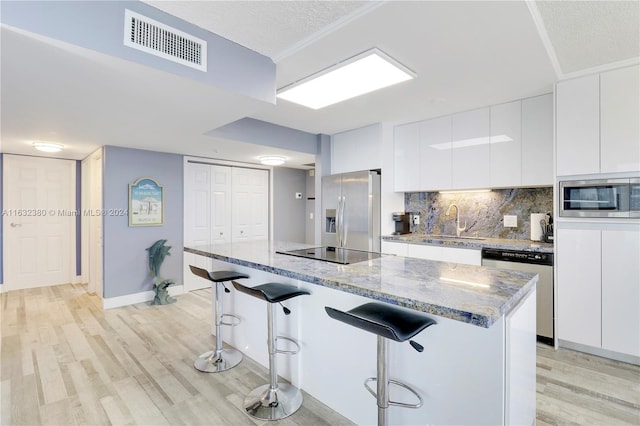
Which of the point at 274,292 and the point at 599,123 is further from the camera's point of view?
the point at 599,123

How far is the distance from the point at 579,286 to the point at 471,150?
1696mm

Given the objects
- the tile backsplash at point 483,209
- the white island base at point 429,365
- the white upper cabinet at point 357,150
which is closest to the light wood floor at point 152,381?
the white island base at point 429,365

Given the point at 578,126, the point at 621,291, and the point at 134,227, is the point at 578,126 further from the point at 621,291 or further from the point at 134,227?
the point at 134,227

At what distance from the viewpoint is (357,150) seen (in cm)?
434

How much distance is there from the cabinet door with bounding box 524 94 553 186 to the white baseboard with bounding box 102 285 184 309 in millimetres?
4938

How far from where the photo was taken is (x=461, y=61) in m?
2.40

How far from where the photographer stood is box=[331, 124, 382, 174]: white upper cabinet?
4121 mm

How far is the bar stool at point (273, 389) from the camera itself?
1959 mm

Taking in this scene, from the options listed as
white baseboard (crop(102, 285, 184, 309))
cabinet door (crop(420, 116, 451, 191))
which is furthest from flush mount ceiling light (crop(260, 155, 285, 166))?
white baseboard (crop(102, 285, 184, 309))

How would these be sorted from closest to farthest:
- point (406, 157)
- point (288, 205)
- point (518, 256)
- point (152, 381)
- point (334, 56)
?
point (334, 56)
point (152, 381)
point (518, 256)
point (406, 157)
point (288, 205)

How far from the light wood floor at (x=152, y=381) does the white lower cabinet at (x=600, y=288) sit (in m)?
0.21

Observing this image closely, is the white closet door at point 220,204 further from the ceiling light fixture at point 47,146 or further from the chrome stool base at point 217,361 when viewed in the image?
the chrome stool base at point 217,361

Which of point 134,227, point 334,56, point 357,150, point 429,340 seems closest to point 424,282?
point 429,340

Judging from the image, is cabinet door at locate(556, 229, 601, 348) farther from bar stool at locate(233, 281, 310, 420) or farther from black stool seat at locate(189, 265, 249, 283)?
black stool seat at locate(189, 265, 249, 283)
